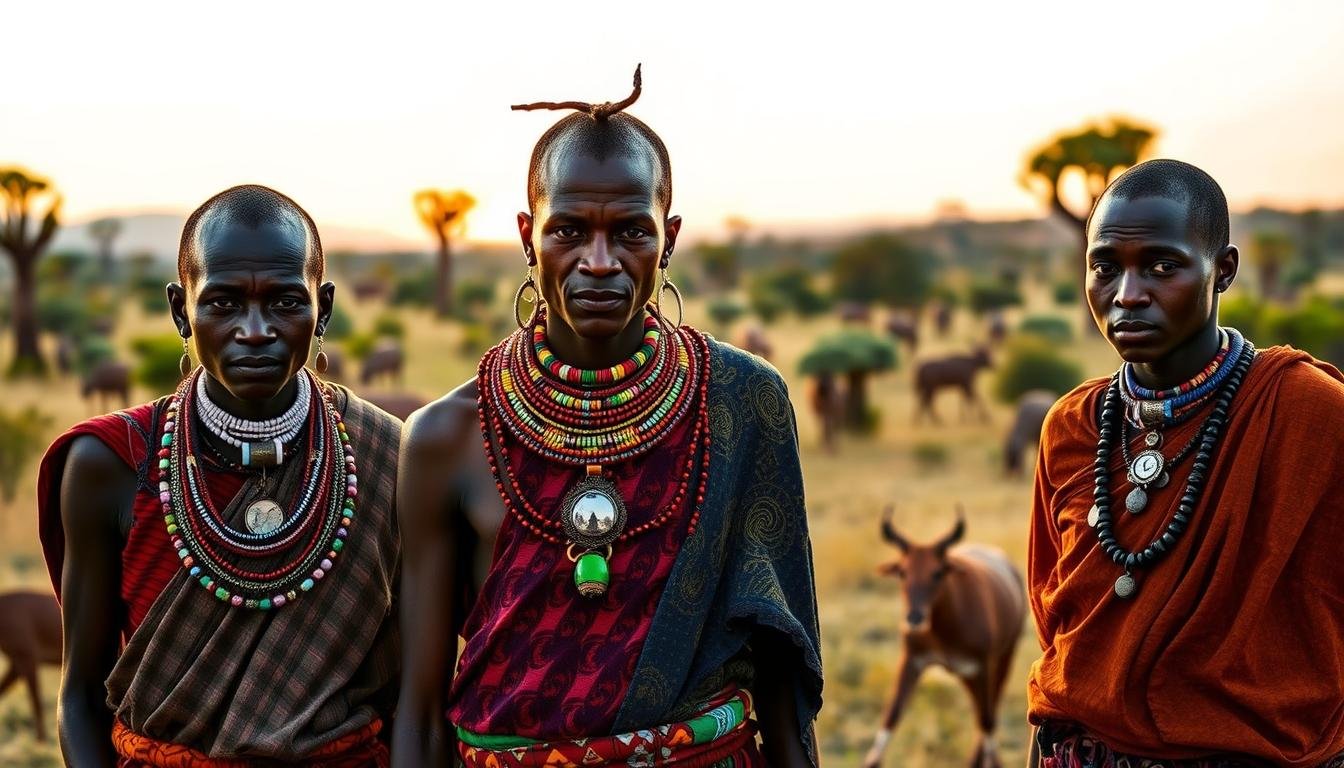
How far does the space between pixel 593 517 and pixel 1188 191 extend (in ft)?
4.91

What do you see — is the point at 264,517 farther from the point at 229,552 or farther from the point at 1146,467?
the point at 1146,467

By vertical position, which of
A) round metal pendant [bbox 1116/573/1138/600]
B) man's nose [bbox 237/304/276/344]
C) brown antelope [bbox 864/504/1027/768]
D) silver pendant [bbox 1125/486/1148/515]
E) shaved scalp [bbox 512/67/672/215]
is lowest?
brown antelope [bbox 864/504/1027/768]

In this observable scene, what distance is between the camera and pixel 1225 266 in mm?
3561

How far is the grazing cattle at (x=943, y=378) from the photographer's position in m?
22.6

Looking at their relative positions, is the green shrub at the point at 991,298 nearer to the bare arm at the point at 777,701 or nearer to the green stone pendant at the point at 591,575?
the bare arm at the point at 777,701

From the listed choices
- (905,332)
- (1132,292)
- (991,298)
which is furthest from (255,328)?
(991,298)

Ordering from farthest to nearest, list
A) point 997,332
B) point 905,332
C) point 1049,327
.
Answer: point 997,332
point 1049,327
point 905,332

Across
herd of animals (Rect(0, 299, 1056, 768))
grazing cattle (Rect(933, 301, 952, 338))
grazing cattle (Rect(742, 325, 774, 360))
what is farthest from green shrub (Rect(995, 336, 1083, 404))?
herd of animals (Rect(0, 299, 1056, 768))

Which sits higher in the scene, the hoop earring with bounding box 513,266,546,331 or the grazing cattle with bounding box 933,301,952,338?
the hoop earring with bounding box 513,266,546,331

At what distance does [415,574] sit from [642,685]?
21.0 inches

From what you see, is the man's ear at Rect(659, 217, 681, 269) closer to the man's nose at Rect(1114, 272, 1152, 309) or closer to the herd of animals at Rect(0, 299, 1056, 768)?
the man's nose at Rect(1114, 272, 1152, 309)

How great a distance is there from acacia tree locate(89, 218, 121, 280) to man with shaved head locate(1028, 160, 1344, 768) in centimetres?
5893

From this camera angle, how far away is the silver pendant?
3480 mm

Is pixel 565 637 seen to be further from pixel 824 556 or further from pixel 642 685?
pixel 824 556
